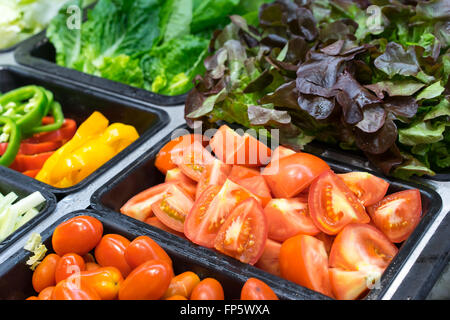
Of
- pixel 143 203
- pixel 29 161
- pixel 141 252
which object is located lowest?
pixel 29 161

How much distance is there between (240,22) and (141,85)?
2.24 ft

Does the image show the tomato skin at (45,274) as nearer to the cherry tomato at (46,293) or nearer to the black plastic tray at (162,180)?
the cherry tomato at (46,293)

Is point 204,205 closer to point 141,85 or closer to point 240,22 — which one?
point 240,22

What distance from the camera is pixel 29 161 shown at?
7.41 feet

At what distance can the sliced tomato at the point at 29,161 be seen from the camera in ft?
7.42

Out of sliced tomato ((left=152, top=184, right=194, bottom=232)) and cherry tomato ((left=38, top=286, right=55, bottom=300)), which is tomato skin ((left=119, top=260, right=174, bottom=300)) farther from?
sliced tomato ((left=152, top=184, right=194, bottom=232))

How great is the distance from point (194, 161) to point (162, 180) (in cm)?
25

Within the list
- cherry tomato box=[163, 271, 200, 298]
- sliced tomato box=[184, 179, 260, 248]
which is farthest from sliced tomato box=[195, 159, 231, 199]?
cherry tomato box=[163, 271, 200, 298]

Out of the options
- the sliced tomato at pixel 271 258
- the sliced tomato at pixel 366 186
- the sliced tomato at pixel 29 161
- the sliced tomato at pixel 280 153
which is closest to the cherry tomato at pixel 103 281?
the sliced tomato at pixel 271 258

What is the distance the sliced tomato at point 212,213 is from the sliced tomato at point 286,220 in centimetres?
10

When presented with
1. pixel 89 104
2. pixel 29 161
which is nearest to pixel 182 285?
pixel 29 161

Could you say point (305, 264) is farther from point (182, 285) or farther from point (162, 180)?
point (162, 180)

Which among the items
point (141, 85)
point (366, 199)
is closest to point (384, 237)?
point (366, 199)
